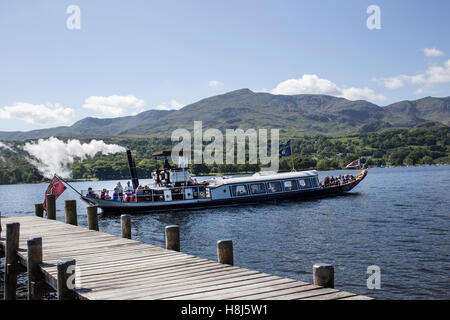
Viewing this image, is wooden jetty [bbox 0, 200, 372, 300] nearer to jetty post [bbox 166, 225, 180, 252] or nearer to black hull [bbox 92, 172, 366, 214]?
jetty post [bbox 166, 225, 180, 252]

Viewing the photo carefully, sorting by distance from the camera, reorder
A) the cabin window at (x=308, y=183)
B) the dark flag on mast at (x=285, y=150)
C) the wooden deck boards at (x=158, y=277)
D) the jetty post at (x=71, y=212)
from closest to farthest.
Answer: the wooden deck boards at (x=158, y=277) → the jetty post at (x=71, y=212) → the dark flag on mast at (x=285, y=150) → the cabin window at (x=308, y=183)

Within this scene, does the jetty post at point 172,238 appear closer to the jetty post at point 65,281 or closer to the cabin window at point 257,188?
the jetty post at point 65,281

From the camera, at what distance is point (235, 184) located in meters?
56.0

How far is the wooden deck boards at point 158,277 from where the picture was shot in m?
8.70

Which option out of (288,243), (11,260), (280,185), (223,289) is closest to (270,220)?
(288,243)

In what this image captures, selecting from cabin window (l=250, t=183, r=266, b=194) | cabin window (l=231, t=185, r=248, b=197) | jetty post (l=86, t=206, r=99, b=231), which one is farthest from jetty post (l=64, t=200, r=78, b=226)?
cabin window (l=250, t=183, r=266, b=194)

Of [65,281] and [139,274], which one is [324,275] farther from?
[65,281]

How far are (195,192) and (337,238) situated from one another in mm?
26794

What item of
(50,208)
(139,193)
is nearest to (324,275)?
(50,208)

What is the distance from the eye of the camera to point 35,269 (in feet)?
39.2

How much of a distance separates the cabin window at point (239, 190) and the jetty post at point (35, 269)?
4423 centimetres

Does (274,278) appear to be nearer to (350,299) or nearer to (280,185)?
(350,299)

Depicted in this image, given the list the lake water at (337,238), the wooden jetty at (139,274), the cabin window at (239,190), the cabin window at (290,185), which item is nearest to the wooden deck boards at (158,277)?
the wooden jetty at (139,274)
